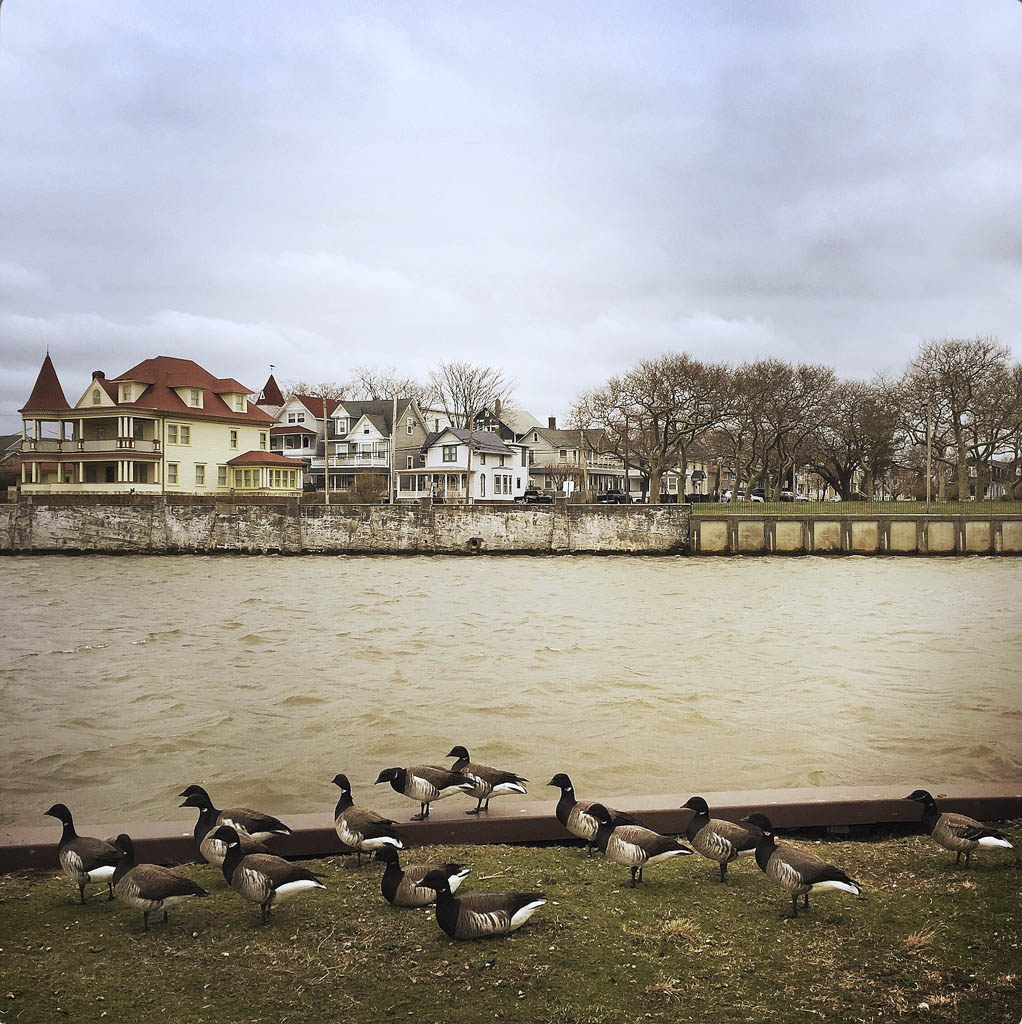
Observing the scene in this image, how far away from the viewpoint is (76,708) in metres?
9.59

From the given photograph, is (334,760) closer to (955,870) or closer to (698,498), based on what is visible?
(955,870)

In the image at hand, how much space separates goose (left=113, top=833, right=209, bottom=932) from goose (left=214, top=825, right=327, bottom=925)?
5.4 inches

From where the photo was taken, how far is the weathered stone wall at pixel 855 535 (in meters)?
34.1

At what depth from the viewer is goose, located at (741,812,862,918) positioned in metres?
3.03

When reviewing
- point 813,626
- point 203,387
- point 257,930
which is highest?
point 203,387

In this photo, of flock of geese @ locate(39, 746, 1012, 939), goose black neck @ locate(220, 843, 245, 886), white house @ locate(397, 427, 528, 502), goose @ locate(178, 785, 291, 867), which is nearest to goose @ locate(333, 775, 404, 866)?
flock of geese @ locate(39, 746, 1012, 939)

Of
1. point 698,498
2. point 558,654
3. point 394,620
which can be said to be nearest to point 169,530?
point 394,620

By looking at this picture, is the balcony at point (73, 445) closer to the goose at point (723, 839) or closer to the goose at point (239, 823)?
the goose at point (239, 823)

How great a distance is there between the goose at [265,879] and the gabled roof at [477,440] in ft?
132

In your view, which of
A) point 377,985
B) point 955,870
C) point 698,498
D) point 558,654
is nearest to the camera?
point 377,985

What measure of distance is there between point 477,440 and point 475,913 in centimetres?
4977

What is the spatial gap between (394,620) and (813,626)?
8771 mm

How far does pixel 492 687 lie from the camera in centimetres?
1125

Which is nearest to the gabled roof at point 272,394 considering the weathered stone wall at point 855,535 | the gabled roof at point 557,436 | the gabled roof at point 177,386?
the weathered stone wall at point 855,535
